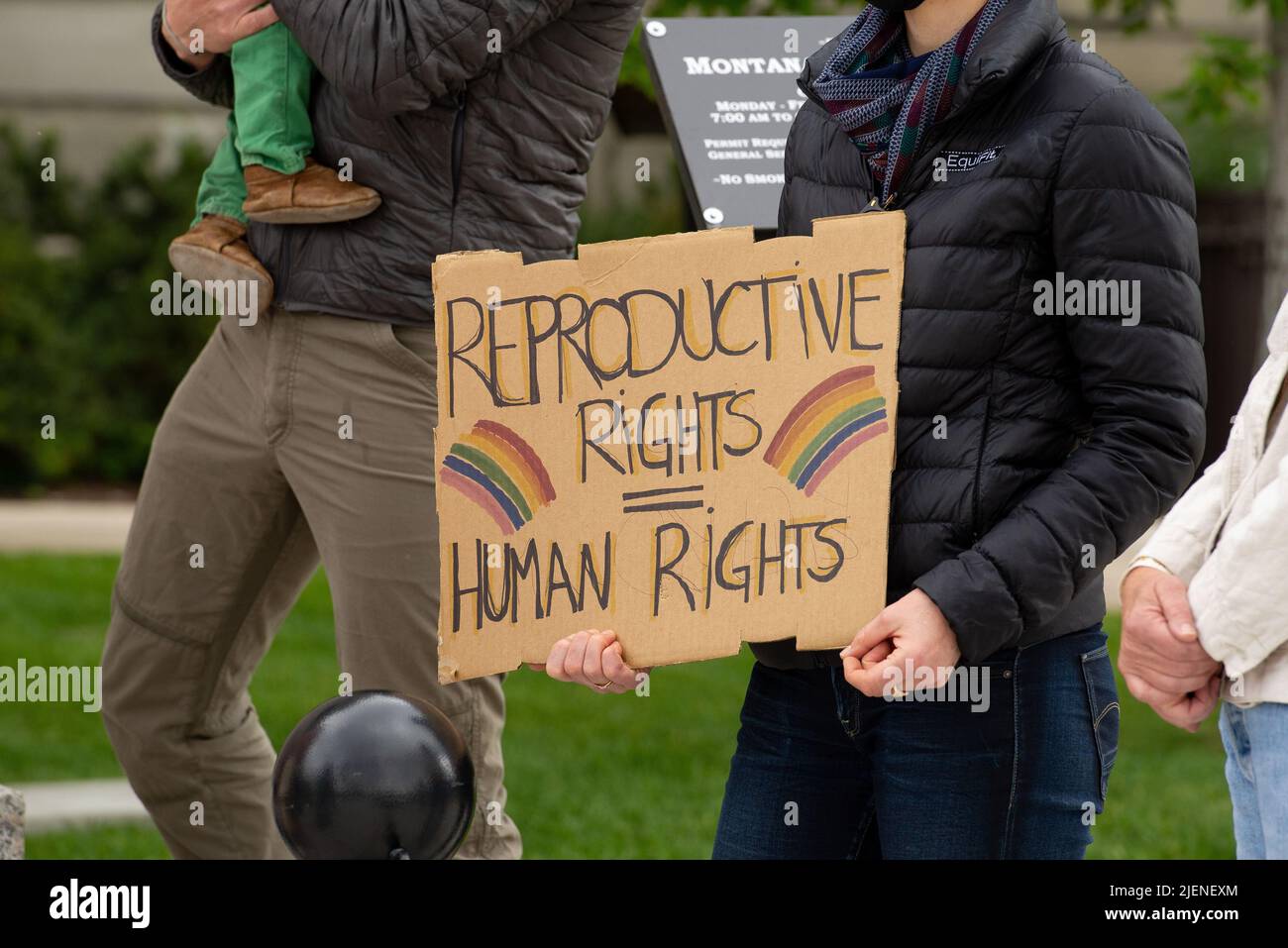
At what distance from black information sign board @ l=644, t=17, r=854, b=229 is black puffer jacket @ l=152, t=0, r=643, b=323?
52 centimetres

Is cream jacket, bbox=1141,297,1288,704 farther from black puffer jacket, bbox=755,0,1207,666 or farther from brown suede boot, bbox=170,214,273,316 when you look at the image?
brown suede boot, bbox=170,214,273,316

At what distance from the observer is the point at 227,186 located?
3.81 metres

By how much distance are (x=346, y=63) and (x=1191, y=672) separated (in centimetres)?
186

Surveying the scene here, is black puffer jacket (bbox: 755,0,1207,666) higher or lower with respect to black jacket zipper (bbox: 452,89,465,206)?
lower

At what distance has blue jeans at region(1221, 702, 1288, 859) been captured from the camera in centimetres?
250

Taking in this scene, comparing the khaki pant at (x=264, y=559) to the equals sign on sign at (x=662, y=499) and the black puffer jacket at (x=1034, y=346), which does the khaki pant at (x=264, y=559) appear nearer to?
the equals sign on sign at (x=662, y=499)

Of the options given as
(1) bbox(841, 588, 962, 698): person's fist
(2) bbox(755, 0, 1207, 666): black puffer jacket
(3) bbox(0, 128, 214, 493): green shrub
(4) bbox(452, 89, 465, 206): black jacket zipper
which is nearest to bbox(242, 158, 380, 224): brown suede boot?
(4) bbox(452, 89, 465, 206): black jacket zipper

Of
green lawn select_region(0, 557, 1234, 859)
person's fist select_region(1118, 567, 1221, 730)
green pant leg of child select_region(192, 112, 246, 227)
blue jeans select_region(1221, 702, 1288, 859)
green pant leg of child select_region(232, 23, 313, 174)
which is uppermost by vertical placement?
green pant leg of child select_region(232, 23, 313, 174)

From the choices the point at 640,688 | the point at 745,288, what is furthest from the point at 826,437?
the point at 640,688

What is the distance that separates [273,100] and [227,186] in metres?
0.26

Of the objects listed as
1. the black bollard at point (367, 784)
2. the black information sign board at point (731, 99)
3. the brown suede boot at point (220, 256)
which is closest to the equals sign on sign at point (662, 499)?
the black bollard at point (367, 784)

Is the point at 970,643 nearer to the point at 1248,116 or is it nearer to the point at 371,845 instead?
the point at 371,845

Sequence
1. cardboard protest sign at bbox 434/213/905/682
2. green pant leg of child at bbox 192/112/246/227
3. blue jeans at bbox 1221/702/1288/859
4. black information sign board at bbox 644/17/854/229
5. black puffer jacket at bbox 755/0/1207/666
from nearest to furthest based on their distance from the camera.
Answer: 1. blue jeans at bbox 1221/702/1288/859
2. black puffer jacket at bbox 755/0/1207/666
3. cardboard protest sign at bbox 434/213/905/682
4. green pant leg of child at bbox 192/112/246/227
5. black information sign board at bbox 644/17/854/229

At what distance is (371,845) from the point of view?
8.49 feet
